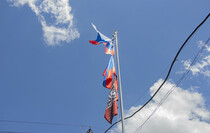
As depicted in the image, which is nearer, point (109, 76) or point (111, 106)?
point (111, 106)

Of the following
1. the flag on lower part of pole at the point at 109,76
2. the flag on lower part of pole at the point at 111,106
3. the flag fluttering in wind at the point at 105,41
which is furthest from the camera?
the flag fluttering in wind at the point at 105,41

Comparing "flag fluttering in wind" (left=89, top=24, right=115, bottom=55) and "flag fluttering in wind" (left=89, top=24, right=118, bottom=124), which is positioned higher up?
"flag fluttering in wind" (left=89, top=24, right=115, bottom=55)

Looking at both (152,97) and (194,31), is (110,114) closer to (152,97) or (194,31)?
(152,97)

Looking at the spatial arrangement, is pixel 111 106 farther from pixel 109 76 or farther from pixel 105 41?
pixel 105 41

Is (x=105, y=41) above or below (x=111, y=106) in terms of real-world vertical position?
above

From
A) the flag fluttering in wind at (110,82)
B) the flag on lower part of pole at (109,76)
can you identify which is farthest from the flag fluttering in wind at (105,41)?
the flag on lower part of pole at (109,76)

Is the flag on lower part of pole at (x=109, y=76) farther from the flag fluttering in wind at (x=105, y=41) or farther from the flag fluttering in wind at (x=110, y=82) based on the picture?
the flag fluttering in wind at (x=105, y=41)

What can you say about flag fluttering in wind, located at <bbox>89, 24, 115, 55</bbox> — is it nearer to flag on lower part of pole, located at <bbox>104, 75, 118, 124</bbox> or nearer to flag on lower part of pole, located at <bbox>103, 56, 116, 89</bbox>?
flag on lower part of pole, located at <bbox>103, 56, 116, 89</bbox>

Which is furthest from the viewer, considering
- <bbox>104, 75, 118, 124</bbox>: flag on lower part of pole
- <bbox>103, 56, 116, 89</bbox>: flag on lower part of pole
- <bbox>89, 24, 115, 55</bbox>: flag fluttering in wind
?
<bbox>89, 24, 115, 55</bbox>: flag fluttering in wind

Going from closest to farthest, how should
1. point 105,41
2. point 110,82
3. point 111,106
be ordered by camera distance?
point 111,106 < point 110,82 < point 105,41

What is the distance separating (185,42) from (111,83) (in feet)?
13.0

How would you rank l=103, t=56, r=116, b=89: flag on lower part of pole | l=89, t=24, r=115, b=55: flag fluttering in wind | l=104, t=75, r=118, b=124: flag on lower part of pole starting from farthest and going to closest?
l=89, t=24, r=115, b=55: flag fluttering in wind
l=103, t=56, r=116, b=89: flag on lower part of pole
l=104, t=75, r=118, b=124: flag on lower part of pole

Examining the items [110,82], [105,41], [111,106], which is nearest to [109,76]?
[110,82]

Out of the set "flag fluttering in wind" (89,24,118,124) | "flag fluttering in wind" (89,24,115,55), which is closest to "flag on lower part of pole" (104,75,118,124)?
"flag fluttering in wind" (89,24,118,124)
